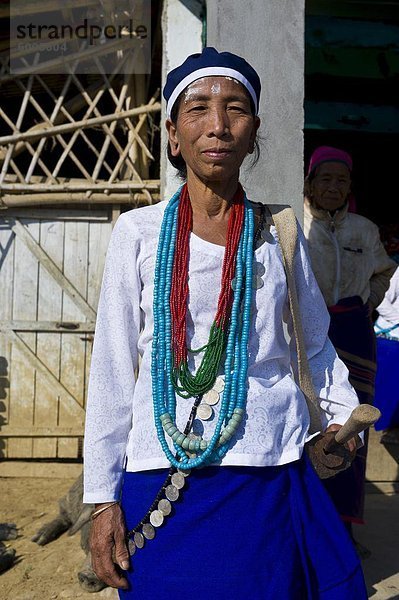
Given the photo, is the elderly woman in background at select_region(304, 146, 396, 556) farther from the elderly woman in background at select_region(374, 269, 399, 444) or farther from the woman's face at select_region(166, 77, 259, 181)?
the woman's face at select_region(166, 77, 259, 181)

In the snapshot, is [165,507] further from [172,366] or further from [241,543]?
[172,366]

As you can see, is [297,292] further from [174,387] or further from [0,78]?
[0,78]

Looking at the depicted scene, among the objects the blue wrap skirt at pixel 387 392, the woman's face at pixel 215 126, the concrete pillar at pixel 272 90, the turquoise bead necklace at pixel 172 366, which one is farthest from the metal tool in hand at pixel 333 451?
the blue wrap skirt at pixel 387 392

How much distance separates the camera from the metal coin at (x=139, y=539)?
1.58 m

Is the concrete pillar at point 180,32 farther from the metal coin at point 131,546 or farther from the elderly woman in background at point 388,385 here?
the metal coin at point 131,546

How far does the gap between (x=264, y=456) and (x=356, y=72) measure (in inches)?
192

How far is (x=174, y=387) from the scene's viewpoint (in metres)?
1.58

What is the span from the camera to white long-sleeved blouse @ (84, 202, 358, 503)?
1582mm

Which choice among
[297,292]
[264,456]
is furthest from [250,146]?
[264,456]

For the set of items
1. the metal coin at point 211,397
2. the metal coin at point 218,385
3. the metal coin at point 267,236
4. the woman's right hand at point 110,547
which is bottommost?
the woman's right hand at point 110,547

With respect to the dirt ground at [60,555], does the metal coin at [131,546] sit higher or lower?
higher

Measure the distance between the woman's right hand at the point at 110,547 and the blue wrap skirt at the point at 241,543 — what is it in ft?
0.08

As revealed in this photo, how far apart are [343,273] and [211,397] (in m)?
1.99

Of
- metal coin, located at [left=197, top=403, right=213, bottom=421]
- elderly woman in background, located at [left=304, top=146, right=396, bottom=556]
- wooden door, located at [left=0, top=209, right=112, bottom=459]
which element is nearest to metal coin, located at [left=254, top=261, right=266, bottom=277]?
metal coin, located at [left=197, top=403, right=213, bottom=421]
